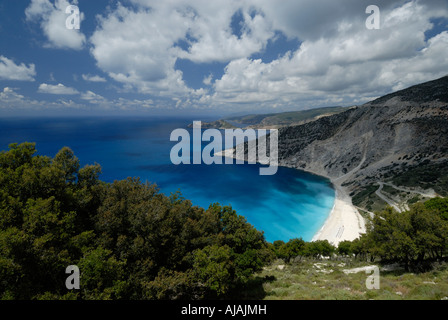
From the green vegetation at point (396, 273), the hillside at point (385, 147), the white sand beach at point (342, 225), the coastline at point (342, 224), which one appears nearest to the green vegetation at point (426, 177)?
the hillside at point (385, 147)

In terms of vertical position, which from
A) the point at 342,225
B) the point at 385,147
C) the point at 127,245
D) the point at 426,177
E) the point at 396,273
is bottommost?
the point at 342,225

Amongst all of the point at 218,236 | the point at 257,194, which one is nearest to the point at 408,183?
the point at 257,194

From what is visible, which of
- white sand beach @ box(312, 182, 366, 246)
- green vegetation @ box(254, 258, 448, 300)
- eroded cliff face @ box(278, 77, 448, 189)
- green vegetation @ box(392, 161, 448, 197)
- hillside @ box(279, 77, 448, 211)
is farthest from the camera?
eroded cliff face @ box(278, 77, 448, 189)

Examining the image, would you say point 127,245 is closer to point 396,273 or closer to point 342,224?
point 396,273

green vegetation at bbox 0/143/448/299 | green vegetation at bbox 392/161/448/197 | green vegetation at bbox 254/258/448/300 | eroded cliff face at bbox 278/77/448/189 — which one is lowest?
green vegetation at bbox 254/258/448/300

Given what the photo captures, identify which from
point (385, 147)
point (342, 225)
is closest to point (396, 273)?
point (342, 225)

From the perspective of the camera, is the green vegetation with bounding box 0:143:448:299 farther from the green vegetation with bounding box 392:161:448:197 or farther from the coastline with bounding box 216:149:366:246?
the green vegetation with bounding box 392:161:448:197

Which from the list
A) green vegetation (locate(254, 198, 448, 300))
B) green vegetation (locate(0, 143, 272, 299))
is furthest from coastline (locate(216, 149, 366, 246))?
green vegetation (locate(0, 143, 272, 299))
